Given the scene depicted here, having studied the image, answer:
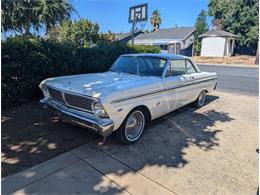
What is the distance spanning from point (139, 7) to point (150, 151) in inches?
354

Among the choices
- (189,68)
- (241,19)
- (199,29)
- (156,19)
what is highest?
(156,19)

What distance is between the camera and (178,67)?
529 centimetres

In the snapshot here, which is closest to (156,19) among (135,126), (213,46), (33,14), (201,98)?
(213,46)

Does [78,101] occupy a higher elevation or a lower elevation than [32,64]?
lower

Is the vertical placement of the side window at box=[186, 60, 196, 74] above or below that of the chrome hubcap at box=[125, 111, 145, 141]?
above

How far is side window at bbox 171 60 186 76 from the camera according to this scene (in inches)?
198

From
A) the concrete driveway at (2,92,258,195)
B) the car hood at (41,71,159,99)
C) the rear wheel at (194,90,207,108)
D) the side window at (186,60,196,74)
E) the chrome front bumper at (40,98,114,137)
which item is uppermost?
the side window at (186,60,196,74)

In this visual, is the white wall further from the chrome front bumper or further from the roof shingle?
the chrome front bumper

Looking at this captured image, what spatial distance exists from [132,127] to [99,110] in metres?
0.94

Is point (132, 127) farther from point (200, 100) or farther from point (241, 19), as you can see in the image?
point (241, 19)

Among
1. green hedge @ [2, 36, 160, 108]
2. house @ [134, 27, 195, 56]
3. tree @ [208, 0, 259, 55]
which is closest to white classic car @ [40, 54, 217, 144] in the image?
green hedge @ [2, 36, 160, 108]

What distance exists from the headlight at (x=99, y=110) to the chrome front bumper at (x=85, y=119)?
0.21ft

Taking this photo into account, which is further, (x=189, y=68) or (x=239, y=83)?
(x=239, y=83)

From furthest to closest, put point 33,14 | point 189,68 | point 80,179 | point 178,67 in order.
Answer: point 33,14, point 189,68, point 178,67, point 80,179
